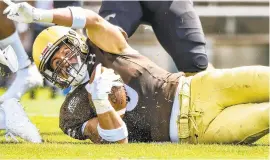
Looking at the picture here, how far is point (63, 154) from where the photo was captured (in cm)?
397

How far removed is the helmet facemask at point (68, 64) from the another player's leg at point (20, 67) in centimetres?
147

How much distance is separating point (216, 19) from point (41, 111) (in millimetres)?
3759

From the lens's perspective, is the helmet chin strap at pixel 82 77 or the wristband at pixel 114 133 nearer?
the wristband at pixel 114 133

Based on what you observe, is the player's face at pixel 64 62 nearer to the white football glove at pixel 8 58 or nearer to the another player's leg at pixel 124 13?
the white football glove at pixel 8 58

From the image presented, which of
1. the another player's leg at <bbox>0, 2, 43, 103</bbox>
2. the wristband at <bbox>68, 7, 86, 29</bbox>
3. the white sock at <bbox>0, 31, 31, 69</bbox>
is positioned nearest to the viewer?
the wristband at <bbox>68, 7, 86, 29</bbox>

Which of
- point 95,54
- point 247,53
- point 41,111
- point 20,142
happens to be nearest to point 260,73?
point 95,54

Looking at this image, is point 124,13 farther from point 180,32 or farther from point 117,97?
point 117,97

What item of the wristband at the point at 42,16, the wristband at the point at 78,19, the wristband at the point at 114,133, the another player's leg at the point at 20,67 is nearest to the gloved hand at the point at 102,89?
the wristband at the point at 114,133

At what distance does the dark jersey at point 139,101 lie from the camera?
174 inches

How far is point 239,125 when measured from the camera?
4254 millimetres

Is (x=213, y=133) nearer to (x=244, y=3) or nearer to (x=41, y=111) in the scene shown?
(x=41, y=111)

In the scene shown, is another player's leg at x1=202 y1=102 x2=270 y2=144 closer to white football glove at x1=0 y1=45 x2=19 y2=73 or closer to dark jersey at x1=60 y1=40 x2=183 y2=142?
dark jersey at x1=60 y1=40 x2=183 y2=142

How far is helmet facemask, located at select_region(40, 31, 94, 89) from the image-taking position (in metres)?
4.46

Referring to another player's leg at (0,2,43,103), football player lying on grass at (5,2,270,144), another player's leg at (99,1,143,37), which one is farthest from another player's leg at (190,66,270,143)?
another player's leg at (0,2,43,103)
